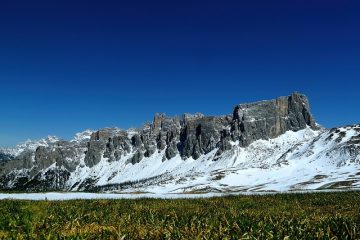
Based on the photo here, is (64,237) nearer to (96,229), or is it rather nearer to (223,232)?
(96,229)

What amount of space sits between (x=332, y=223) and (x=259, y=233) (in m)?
3.47

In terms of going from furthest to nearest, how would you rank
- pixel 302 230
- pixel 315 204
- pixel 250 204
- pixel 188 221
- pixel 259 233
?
pixel 315 204 < pixel 250 204 < pixel 188 221 < pixel 302 230 < pixel 259 233

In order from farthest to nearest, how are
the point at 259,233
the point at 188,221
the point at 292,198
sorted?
1. the point at 292,198
2. the point at 188,221
3. the point at 259,233

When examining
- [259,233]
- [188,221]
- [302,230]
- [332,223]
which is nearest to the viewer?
[259,233]

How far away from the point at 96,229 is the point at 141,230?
1667 mm

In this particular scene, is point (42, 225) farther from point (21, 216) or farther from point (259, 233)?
point (259, 233)

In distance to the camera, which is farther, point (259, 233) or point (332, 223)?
point (332, 223)

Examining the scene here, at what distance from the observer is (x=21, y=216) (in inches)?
621

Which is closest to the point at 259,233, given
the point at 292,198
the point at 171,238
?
the point at 171,238

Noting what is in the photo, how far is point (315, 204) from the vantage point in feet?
92.6

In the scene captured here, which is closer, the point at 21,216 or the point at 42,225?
the point at 42,225

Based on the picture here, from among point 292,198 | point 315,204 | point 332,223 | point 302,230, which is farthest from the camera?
point 292,198

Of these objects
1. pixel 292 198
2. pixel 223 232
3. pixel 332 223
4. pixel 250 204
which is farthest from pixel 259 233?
pixel 292 198

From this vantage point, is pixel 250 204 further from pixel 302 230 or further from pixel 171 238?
pixel 171 238
